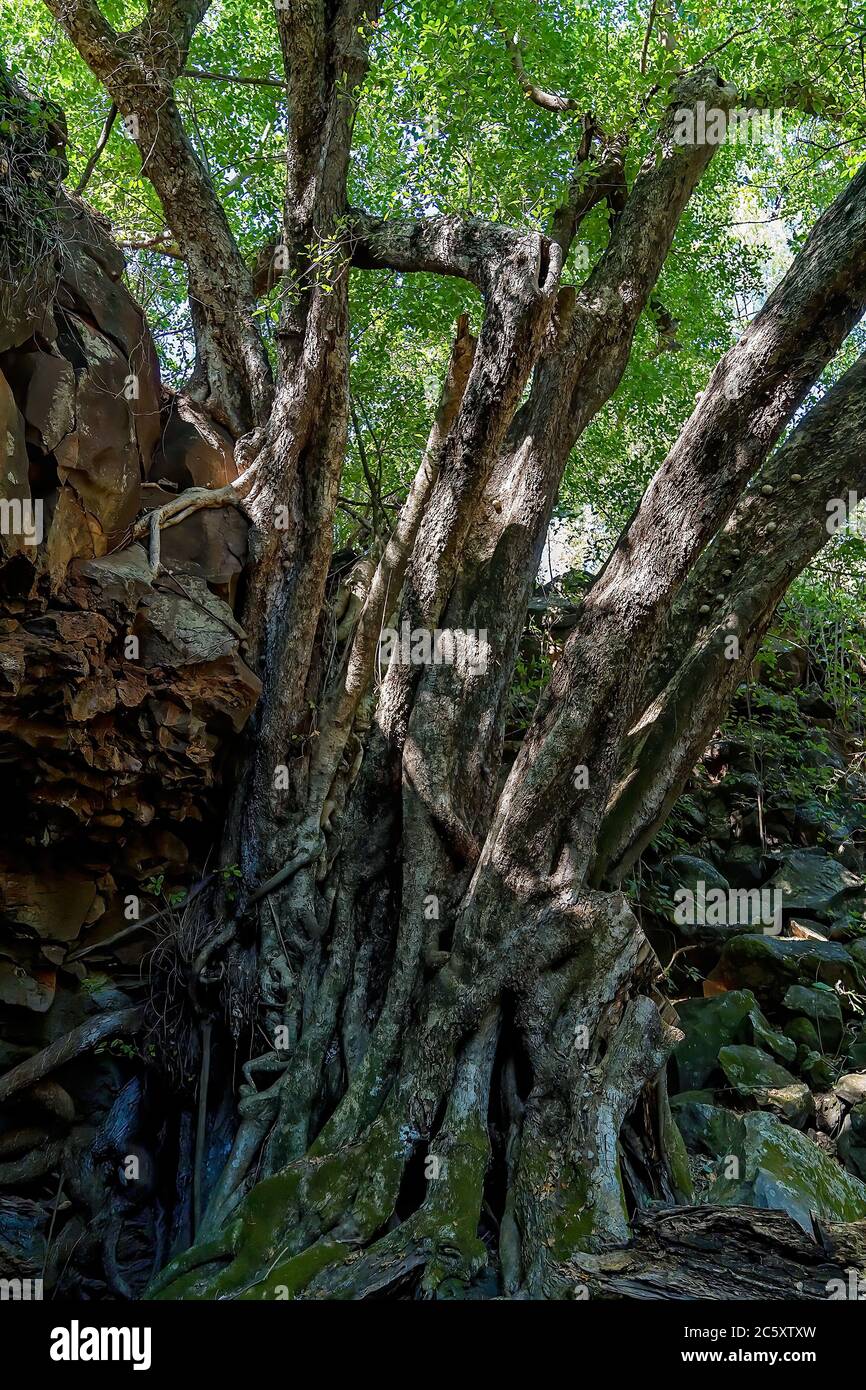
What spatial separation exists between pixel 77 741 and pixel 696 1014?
15.5 ft

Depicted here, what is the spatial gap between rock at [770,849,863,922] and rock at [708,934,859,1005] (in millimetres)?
830

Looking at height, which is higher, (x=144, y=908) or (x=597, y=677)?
(x=597, y=677)

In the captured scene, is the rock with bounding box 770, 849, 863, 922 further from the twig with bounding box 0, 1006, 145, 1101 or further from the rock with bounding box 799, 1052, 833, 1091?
the twig with bounding box 0, 1006, 145, 1101

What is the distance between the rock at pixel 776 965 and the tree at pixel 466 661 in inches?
111

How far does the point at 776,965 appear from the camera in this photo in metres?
7.47

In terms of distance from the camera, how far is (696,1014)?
22.9 feet

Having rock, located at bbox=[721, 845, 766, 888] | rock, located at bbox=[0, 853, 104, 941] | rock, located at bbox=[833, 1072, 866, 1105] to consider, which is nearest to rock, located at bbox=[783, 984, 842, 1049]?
rock, located at bbox=[833, 1072, 866, 1105]

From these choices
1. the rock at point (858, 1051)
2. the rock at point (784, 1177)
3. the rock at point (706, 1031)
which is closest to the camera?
the rock at point (784, 1177)

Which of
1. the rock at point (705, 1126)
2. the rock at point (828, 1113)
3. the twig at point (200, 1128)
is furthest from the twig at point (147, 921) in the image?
the rock at point (828, 1113)

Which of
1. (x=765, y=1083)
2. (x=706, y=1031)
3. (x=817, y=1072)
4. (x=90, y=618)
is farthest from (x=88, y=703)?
(x=817, y=1072)

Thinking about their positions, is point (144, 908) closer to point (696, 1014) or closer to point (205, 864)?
point (205, 864)

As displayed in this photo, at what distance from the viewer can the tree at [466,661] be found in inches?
166

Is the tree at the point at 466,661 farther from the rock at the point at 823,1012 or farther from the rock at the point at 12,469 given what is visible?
the rock at the point at 823,1012
